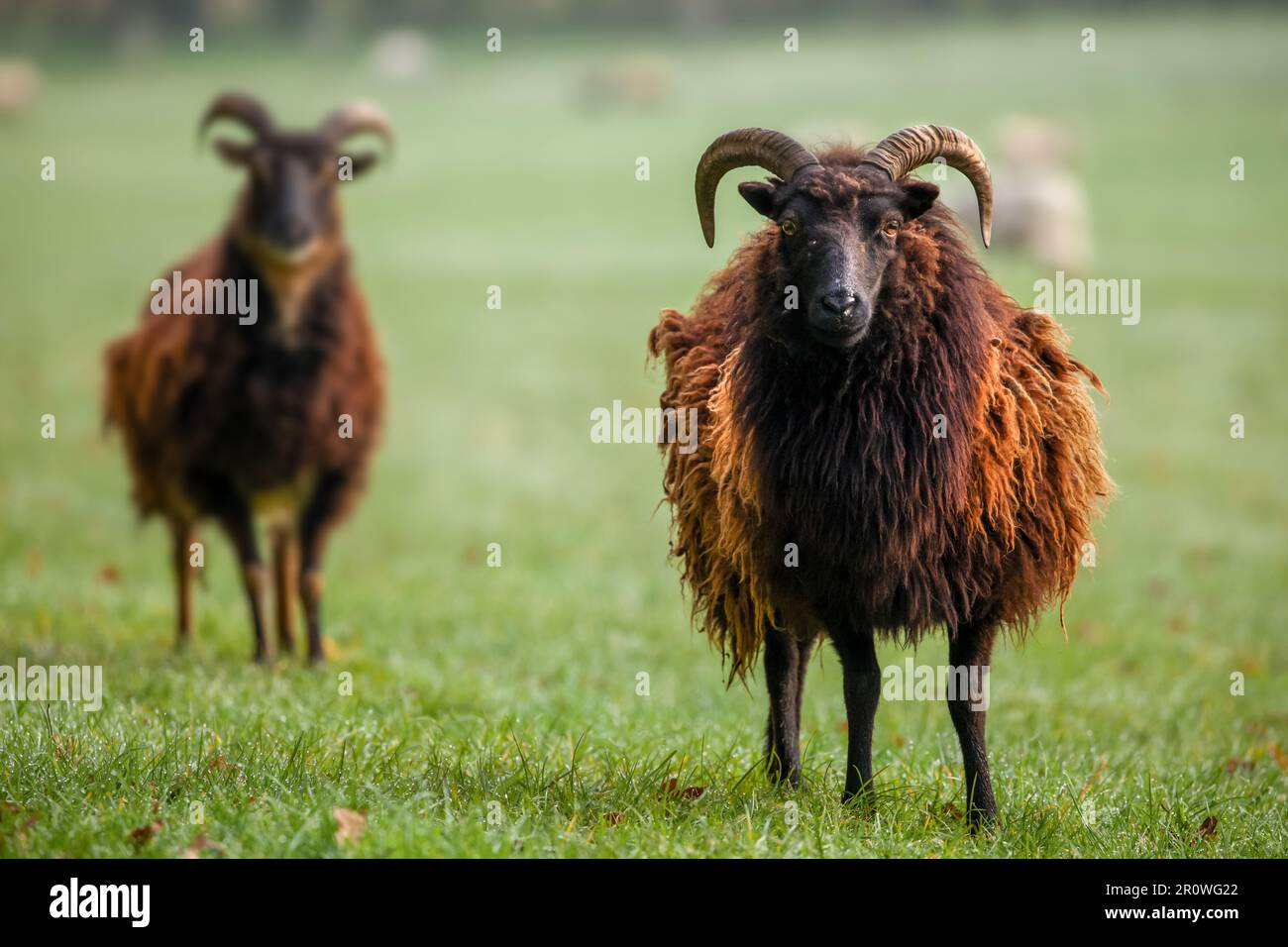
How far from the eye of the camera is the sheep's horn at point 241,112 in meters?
9.58

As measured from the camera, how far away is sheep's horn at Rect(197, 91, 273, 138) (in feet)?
31.4

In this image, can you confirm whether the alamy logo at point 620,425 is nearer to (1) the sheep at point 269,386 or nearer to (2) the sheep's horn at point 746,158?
(1) the sheep at point 269,386

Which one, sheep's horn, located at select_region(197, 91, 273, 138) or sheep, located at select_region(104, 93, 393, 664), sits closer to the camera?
sheep, located at select_region(104, 93, 393, 664)

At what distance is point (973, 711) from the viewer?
5730mm

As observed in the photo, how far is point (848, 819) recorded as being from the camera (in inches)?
212

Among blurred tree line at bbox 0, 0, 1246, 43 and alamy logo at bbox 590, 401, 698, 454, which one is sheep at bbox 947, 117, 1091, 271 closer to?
alamy logo at bbox 590, 401, 698, 454

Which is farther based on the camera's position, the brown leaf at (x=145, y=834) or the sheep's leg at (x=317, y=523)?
the sheep's leg at (x=317, y=523)

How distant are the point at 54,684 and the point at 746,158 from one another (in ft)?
15.4

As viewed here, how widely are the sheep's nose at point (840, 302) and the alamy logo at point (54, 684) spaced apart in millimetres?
4096

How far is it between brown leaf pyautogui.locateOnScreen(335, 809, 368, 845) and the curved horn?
19.0 ft

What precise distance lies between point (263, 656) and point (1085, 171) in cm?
2706

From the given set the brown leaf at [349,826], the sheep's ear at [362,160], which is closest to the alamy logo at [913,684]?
the brown leaf at [349,826]

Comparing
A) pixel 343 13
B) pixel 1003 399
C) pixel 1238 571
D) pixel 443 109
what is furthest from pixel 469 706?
pixel 343 13

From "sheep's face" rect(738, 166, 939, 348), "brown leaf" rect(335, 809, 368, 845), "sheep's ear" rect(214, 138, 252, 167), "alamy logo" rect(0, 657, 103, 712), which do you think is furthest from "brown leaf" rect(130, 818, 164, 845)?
"sheep's ear" rect(214, 138, 252, 167)
